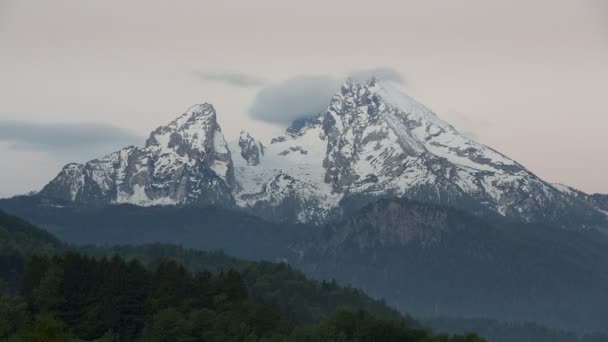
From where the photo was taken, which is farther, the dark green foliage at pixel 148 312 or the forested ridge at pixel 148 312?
the forested ridge at pixel 148 312

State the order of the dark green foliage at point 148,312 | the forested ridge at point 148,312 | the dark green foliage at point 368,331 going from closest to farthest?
the dark green foliage at point 148,312
the forested ridge at point 148,312
the dark green foliage at point 368,331

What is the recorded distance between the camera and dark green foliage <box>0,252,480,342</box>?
581ft

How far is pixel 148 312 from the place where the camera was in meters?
189

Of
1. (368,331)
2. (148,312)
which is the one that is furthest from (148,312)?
(368,331)

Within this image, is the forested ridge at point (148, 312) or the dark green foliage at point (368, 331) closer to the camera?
the forested ridge at point (148, 312)

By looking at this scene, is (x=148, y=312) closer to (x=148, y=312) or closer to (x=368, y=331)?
(x=148, y=312)

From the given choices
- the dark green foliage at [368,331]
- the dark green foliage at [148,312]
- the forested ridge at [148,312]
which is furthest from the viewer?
the dark green foliage at [368,331]

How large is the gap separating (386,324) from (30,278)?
50.8 m

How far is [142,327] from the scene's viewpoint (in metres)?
188

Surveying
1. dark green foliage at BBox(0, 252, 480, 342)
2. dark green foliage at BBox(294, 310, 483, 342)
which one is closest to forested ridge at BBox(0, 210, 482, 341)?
dark green foliage at BBox(0, 252, 480, 342)

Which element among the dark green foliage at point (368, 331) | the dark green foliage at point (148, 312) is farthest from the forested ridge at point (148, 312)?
the dark green foliage at point (368, 331)

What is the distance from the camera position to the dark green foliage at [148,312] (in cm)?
17700

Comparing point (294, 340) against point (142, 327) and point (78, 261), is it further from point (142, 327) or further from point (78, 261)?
point (78, 261)

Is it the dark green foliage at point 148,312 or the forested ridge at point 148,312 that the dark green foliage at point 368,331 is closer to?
the dark green foliage at point 148,312
